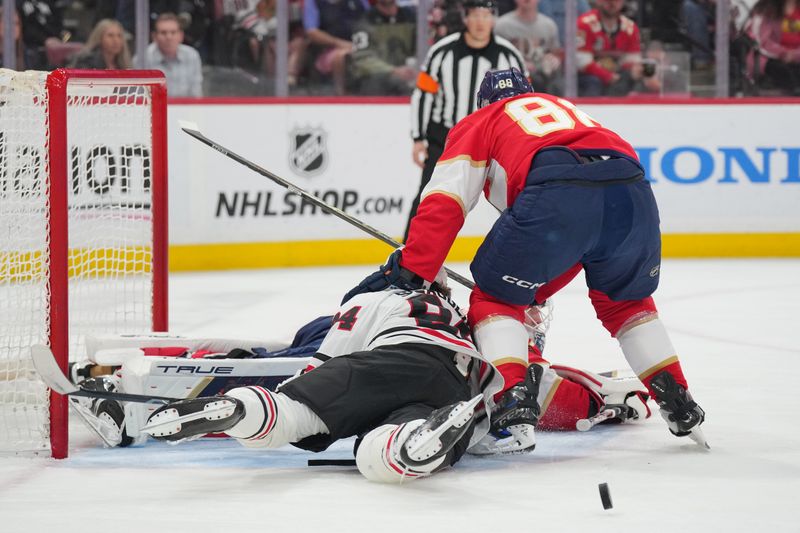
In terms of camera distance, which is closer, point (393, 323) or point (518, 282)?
point (393, 323)

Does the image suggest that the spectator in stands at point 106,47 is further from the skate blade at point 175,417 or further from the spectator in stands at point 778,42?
the skate blade at point 175,417

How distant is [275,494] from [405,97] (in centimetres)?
457

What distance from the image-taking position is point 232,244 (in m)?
6.77

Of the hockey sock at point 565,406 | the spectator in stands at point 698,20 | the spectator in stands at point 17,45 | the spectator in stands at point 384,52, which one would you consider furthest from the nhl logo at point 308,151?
the hockey sock at point 565,406

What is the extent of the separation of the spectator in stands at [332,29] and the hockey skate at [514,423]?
14.4ft

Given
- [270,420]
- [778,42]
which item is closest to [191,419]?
[270,420]

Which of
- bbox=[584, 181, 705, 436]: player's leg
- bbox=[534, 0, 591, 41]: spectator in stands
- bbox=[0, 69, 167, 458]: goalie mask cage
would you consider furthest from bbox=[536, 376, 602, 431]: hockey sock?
bbox=[534, 0, 591, 41]: spectator in stands

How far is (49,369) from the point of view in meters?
2.68

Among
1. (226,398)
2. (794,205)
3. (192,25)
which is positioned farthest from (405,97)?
(226,398)

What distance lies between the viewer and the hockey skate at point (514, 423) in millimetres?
2854

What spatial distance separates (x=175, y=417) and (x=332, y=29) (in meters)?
4.85

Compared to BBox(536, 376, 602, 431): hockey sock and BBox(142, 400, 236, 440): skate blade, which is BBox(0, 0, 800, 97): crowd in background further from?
BBox(142, 400, 236, 440): skate blade

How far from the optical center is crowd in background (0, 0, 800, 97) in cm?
677

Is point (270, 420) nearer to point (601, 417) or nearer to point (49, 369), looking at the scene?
point (49, 369)
